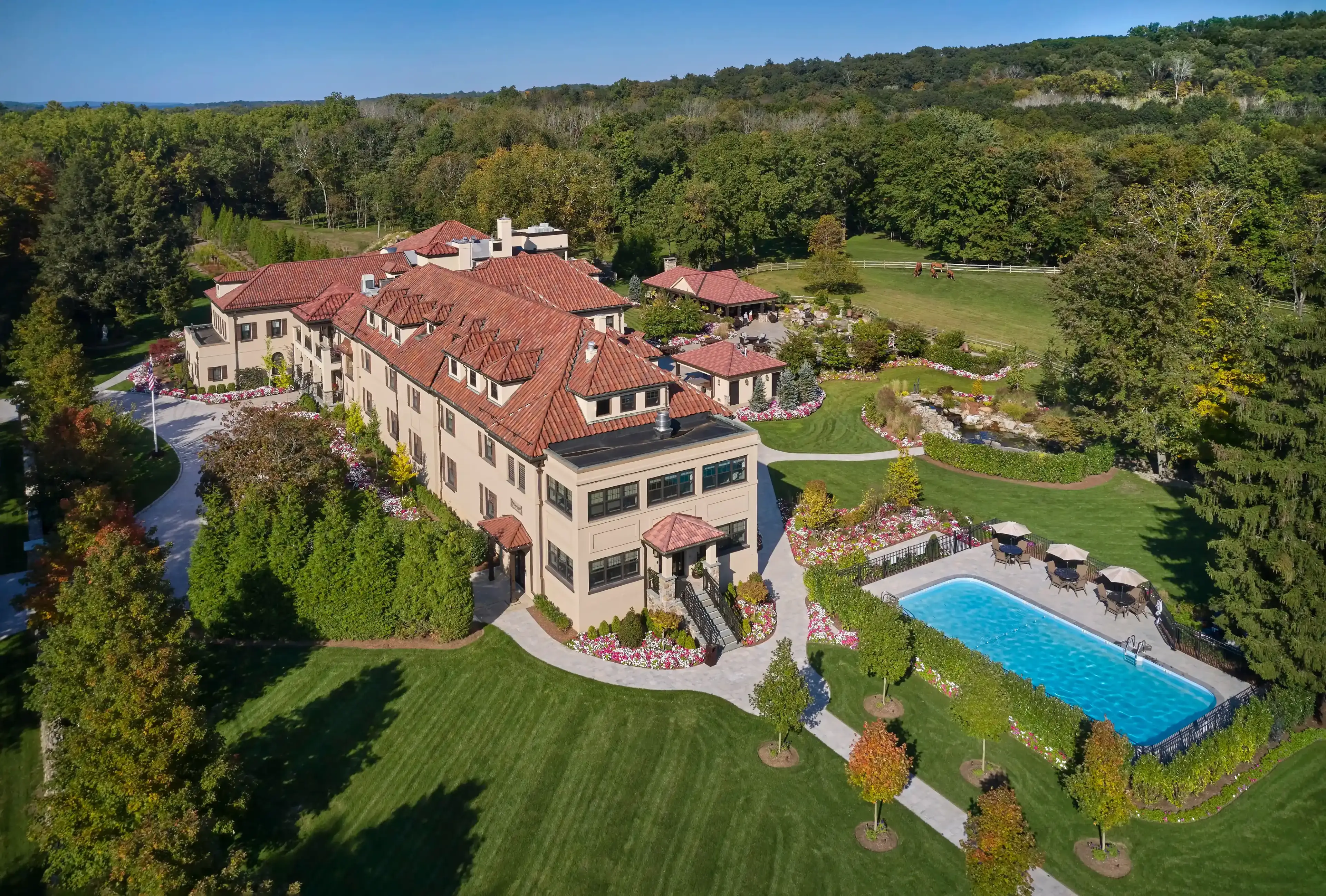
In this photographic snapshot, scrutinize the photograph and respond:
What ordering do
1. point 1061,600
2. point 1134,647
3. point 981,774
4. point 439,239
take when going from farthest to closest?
1. point 439,239
2. point 1061,600
3. point 1134,647
4. point 981,774

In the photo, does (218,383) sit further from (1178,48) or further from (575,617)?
(1178,48)

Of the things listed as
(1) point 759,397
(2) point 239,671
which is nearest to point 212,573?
(2) point 239,671

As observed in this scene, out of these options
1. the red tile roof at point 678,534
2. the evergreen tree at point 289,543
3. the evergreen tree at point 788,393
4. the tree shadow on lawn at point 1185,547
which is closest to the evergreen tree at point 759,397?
the evergreen tree at point 788,393

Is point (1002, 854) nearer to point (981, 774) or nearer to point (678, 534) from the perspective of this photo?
point (981, 774)

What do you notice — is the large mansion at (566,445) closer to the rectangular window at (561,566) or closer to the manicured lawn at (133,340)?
the rectangular window at (561,566)

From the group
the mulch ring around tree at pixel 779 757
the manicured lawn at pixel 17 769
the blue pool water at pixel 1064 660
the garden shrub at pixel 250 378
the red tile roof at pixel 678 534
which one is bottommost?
the manicured lawn at pixel 17 769

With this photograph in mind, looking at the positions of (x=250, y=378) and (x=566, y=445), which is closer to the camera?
(x=566, y=445)

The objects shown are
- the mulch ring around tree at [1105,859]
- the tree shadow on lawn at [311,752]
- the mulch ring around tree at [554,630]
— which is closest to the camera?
the mulch ring around tree at [1105,859]
